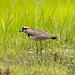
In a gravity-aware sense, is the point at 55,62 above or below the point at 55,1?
below

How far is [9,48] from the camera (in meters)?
5.73

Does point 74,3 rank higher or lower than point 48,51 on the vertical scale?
higher

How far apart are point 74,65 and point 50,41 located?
1.81 m

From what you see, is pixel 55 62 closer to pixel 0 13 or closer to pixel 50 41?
pixel 50 41

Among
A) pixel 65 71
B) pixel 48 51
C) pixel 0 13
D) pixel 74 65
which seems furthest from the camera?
Answer: pixel 0 13

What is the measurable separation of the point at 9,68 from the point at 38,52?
152cm

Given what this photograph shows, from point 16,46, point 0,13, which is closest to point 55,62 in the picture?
point 16,46

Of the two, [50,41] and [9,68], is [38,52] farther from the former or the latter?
[9,68]

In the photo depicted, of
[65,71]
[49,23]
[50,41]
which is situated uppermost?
[49,23]

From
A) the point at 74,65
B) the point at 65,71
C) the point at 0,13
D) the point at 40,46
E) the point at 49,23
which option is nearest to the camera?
the point at 65,71

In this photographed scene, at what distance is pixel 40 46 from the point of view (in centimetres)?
618

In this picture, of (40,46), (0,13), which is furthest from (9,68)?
(0,13)

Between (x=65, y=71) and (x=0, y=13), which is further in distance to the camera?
(x=0, y=13)

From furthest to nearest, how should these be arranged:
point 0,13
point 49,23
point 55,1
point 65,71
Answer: point 55,1 → point 0,13 → point 49,23 → point 65,71
